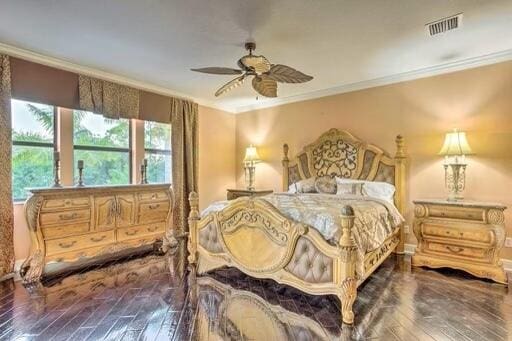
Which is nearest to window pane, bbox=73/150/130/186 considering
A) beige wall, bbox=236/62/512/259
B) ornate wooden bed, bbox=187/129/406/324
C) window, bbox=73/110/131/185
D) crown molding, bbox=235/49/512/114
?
window, bbox=73/110/131/185

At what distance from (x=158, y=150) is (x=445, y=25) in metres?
4.52

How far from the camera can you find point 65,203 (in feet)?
11.5

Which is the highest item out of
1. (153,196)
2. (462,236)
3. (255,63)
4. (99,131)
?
(255,63)

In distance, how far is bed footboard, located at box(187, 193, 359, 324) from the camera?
2.39m

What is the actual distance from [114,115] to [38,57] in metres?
1.13

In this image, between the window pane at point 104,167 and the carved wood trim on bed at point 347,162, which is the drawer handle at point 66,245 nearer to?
the window pane at point 104,167

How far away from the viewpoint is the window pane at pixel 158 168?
5.19 metres

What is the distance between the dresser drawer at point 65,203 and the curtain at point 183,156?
1731 mm

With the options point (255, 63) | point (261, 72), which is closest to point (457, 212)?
point (261, 72)

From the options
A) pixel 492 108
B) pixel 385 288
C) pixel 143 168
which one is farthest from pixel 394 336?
pixel 143 168

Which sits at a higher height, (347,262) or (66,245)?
(347,262)

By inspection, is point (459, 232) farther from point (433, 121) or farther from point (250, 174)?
point (250, 174)

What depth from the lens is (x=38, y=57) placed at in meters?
3.64

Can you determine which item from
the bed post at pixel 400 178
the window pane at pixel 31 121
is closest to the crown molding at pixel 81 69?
the window pane at pixel 31 121
